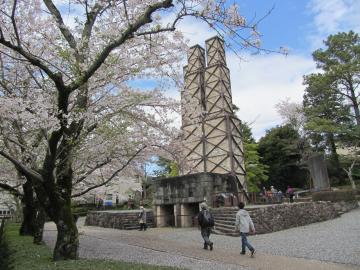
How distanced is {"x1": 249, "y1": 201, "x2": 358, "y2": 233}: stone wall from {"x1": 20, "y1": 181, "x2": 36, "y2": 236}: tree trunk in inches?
359

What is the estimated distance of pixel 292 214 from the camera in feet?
55.6

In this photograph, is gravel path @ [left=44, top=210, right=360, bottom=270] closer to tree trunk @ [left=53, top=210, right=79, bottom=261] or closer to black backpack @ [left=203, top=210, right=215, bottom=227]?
black backpack @ [left=203, top=210, right=215, bottom=227]

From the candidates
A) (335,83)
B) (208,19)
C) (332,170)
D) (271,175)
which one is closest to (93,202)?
(271,175)

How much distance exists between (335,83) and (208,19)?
28.1 metres

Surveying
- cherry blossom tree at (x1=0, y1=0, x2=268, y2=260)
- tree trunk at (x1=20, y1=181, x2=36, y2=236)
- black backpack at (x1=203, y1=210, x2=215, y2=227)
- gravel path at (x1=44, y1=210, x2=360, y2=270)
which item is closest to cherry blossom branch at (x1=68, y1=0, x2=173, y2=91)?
cherry blossom tree at (x1=0, y1=0, x2=268, y2=260)

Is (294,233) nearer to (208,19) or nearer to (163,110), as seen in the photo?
(163,110)

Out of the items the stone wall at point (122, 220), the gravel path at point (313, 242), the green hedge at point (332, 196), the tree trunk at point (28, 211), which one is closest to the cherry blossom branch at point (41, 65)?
the gravel path at point (313, 242)

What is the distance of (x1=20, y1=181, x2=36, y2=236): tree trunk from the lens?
14.1 metres

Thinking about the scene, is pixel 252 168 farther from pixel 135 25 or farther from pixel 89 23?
pixel 135 25

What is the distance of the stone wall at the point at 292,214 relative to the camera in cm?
1521

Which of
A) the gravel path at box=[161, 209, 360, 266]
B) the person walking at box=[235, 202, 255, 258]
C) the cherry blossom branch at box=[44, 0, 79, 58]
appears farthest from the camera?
the person walking at box=[235, 202, 255, 258]

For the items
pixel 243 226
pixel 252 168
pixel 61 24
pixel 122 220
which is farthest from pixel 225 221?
pixel 252 168

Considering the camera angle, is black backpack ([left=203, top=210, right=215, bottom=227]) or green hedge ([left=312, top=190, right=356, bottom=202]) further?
green hedge ([left=312, top=190, right=356, bottom=202])

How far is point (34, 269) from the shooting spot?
22.5 feet
